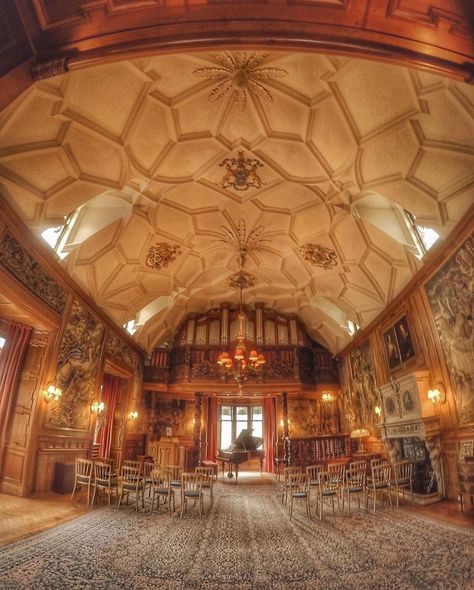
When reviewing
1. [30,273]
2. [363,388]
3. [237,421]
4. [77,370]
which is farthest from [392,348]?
[237,421]

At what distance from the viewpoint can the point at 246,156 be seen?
7.87 meters

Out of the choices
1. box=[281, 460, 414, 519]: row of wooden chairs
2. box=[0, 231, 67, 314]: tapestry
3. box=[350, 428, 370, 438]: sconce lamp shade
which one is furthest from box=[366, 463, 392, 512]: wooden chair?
box=[0, 231, 67, 314]: tapestry

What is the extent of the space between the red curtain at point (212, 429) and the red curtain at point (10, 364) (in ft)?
35.1

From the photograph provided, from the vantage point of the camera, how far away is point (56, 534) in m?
4.68

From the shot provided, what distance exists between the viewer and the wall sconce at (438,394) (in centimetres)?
781

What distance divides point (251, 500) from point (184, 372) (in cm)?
745

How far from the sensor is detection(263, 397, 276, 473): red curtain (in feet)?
54.4

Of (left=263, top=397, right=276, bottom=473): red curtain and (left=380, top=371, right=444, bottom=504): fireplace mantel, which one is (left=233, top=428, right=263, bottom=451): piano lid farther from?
(left=380, top=371, right=444, bottom=504): fireplace mantel

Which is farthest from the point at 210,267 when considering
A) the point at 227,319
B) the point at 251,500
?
the point at 251,500

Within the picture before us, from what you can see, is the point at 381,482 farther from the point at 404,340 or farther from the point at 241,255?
the point at 241,255

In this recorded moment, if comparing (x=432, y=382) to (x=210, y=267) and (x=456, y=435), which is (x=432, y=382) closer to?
(x=456, y=435)

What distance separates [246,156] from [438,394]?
6.98 metres

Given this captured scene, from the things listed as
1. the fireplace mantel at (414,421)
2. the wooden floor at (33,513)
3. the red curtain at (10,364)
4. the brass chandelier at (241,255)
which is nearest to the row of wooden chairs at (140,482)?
the wooden floor at (33,513)

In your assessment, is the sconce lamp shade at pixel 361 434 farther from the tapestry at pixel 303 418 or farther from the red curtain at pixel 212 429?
the red curtain at pixel 212 429
